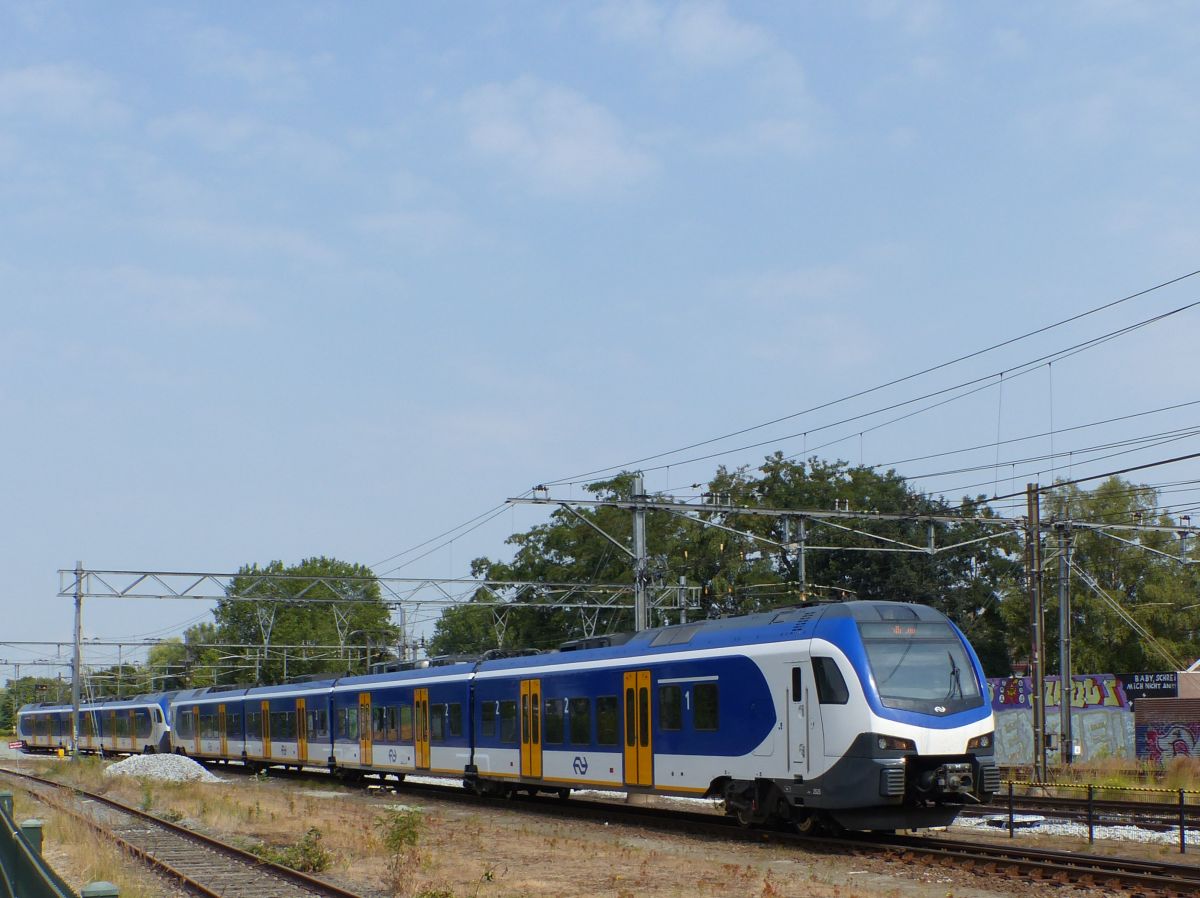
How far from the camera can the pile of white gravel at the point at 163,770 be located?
38.8 metres

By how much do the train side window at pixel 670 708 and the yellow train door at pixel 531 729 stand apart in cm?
475

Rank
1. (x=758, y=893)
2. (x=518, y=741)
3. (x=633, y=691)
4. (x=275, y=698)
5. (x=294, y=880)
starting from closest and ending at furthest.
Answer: (x=758, y=893) < (x=294, y=880) < (x=633, y=691) < (x=518, y=741) < (x=275, y=698)

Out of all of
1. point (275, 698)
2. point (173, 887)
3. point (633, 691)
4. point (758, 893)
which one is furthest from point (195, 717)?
point (758, 893)

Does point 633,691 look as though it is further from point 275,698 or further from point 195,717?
point 195,717

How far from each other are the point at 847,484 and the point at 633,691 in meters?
50.2

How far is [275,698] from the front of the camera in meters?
42.7

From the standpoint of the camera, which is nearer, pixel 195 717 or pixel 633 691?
pixel 633 691

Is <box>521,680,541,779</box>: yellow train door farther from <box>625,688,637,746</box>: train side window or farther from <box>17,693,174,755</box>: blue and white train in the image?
<box>17,693,174,755</box>: blue and white train

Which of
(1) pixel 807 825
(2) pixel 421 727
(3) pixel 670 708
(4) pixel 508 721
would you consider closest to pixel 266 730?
(2) pixel 421 727

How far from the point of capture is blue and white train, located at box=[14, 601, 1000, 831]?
17.8 metres

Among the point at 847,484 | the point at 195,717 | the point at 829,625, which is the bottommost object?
the point at 195,717

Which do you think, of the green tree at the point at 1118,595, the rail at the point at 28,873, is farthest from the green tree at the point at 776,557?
the rail at the point at 28,873

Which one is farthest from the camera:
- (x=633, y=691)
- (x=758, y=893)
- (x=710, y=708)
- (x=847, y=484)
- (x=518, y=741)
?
(x=847, y=484)

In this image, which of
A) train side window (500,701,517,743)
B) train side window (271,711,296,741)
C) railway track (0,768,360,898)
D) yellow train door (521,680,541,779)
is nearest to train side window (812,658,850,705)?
railway track (0,768,360,898)
